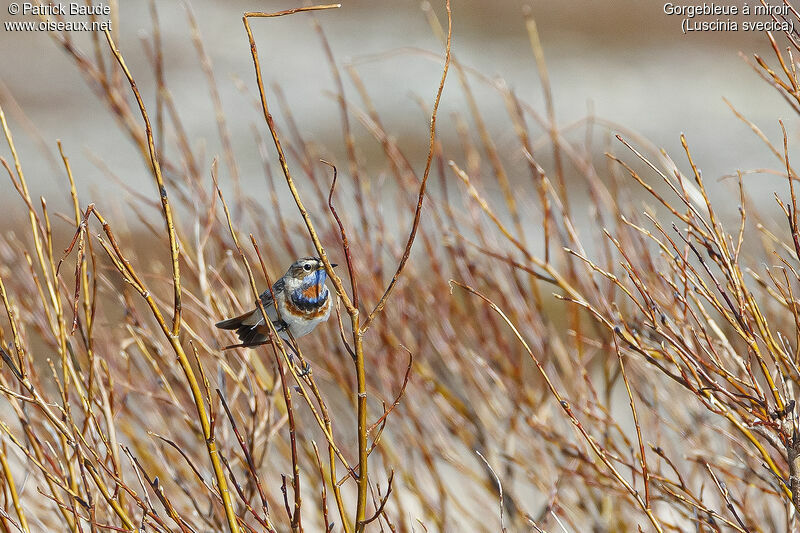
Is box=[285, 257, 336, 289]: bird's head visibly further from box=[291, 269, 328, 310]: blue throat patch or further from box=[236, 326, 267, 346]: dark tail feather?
box=[236, 326, 267, 346]: dark tail feather

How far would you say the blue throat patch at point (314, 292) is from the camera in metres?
1.71

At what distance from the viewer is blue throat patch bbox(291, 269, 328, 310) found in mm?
1710

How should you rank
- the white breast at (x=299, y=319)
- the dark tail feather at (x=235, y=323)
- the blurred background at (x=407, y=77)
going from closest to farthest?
1. the white breast at (x=299, y=319)
2. the dark tail feather at (x=235, y=323)
3. the blurred background at (x=407, y=77)

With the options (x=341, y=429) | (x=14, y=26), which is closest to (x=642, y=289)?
(x=341, y=429)

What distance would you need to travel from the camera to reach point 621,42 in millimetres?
22328

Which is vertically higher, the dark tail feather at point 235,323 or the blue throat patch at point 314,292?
the blue throat patch at point 314,292

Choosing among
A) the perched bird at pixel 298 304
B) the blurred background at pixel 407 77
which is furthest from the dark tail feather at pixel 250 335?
the blurred background at pixel 407 77

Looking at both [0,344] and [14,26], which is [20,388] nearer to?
[0,344]

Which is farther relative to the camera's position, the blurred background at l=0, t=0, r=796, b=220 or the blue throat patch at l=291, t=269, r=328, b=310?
the blurred background at l=0, t=0, r=796, b=220

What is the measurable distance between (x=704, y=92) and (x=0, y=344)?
2115 centimetres

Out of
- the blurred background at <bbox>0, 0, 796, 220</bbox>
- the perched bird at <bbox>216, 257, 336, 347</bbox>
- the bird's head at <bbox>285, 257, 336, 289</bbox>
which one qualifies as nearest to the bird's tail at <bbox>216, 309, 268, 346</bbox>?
the perched bird at <bbox>216, 257, 336, 347</bbox>

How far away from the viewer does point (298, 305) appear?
1.72 meters

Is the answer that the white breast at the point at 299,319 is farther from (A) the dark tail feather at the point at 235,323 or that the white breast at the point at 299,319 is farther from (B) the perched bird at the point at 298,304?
(A) the dark tail feather at the point at 235,323

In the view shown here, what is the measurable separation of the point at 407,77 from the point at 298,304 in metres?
19.2
